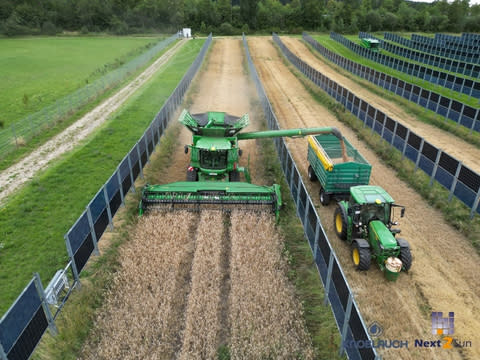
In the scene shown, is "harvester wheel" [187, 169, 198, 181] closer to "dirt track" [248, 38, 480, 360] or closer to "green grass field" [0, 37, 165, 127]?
"dirt track" [248, 38, 480, 360]

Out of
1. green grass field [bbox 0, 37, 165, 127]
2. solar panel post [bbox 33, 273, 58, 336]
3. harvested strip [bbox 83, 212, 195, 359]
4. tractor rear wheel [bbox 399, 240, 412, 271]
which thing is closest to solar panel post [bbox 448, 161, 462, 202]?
tractor rear wheel [bbox 399, 240, 412, 271]

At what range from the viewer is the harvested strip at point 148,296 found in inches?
348

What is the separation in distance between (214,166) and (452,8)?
4719 inches

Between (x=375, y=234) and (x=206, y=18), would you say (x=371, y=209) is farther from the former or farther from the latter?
(x=206, y=18)

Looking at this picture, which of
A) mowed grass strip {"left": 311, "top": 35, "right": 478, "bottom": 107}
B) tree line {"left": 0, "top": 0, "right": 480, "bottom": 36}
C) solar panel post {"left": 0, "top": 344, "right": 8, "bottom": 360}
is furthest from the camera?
tree line {"left": 0, "top": 0, "right": 480, "bottom": 36}

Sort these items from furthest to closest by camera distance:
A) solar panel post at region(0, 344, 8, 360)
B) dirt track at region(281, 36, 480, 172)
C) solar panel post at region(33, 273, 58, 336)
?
dirt track at region(281, 36, 480, 172) → solar panel post at region(33, 273, 58, 336) → solar panel post at region(0, 344, 8, 360)

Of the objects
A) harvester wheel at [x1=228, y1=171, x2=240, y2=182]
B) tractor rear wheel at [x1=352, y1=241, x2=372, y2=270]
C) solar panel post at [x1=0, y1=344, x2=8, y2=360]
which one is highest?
solar panel post at [x1=0, y1=344, x2=8, y2=360]

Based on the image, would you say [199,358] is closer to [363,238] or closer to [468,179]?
[363,238]

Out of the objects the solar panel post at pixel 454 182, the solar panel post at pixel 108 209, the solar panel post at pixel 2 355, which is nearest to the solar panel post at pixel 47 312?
the solar panel post at pixel 2 355

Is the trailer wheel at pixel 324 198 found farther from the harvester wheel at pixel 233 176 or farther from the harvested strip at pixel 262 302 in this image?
the harvester wheel at pixel 233 176

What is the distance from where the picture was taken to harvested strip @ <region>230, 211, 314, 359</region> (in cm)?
879

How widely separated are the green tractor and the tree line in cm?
8710

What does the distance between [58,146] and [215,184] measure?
12.7 m

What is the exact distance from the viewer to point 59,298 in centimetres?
1004
